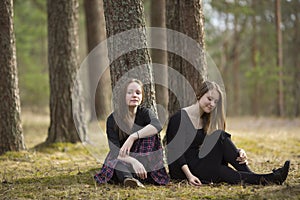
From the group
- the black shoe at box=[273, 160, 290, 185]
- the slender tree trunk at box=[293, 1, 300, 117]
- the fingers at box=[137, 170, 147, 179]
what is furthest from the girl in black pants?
the slender tree trunk at box=[293, 1, 300, 117]

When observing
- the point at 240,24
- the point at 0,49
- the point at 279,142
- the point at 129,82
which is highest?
the point at 240,24

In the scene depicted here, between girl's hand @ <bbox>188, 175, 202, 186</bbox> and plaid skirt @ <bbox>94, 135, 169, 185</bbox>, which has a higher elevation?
plaid skirt @ <bbox>94, 135, 169, 185</bbox>

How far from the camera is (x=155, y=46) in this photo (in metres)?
10.5

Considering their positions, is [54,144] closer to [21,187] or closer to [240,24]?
[21,187]

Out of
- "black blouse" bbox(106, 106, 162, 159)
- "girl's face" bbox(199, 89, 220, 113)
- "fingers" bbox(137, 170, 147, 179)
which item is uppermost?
"girl's face" bbox(199, 89, 220, 113)

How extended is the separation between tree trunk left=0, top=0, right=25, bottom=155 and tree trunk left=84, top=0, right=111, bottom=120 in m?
5.68

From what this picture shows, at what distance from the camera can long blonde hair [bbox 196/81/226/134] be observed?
4141mm

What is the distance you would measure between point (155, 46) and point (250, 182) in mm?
7115

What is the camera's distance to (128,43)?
169 inches

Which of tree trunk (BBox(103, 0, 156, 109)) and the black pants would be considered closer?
the black pants

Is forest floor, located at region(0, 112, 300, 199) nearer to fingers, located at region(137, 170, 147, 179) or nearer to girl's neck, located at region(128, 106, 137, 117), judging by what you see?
fingers, located at region(137, 170, 147, 179)

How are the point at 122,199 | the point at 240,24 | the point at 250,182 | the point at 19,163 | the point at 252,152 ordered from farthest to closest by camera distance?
the point at 240,24 < the point at 252,152 < the point at 19,163 < the point at 250,182 < the point at 122,199

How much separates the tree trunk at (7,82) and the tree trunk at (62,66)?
116 cm

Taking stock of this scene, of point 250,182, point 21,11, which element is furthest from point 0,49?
point 21,11
